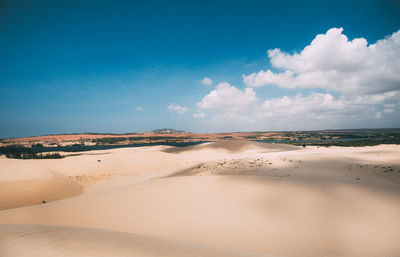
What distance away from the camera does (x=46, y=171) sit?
573 inches

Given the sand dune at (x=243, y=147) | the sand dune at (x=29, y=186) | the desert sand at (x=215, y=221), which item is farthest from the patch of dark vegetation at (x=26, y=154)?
the sand dune at (x=243, y=147)

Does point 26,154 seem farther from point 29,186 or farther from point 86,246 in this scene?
point 86,246

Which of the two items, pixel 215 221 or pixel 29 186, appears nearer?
pixel 215 221

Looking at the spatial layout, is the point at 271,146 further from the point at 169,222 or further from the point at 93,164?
the point at 169,222

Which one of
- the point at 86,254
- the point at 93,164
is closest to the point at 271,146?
the point at 93,164

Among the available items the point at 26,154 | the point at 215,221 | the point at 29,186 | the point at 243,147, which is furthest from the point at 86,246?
the point at 243,147

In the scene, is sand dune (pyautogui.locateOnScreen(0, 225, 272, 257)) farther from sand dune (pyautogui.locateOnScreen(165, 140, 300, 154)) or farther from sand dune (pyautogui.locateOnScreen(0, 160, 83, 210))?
sand dune (pyautogui.locateOnScreen(165, 140, 300, 154))

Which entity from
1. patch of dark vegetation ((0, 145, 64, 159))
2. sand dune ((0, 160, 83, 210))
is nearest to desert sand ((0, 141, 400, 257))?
sand dune ((0, 160, 83, 210))

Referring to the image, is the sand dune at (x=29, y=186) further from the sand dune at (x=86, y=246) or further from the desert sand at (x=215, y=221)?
the sand dune at (x=86, y=246)

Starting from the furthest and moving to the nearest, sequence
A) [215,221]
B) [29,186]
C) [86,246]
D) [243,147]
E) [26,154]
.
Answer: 1. [243,147]
2. [26,154]
3. [29,186]
4. [215,221]
5. [86,246]

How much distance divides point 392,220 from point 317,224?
2.42 metres

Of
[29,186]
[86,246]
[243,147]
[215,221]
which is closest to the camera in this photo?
[86,246]

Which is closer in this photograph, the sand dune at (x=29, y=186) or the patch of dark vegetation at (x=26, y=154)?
the sand dune at (x=29, y=186)

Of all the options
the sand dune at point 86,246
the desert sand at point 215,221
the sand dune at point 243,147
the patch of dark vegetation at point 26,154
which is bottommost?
the sand dune at point 243,147
